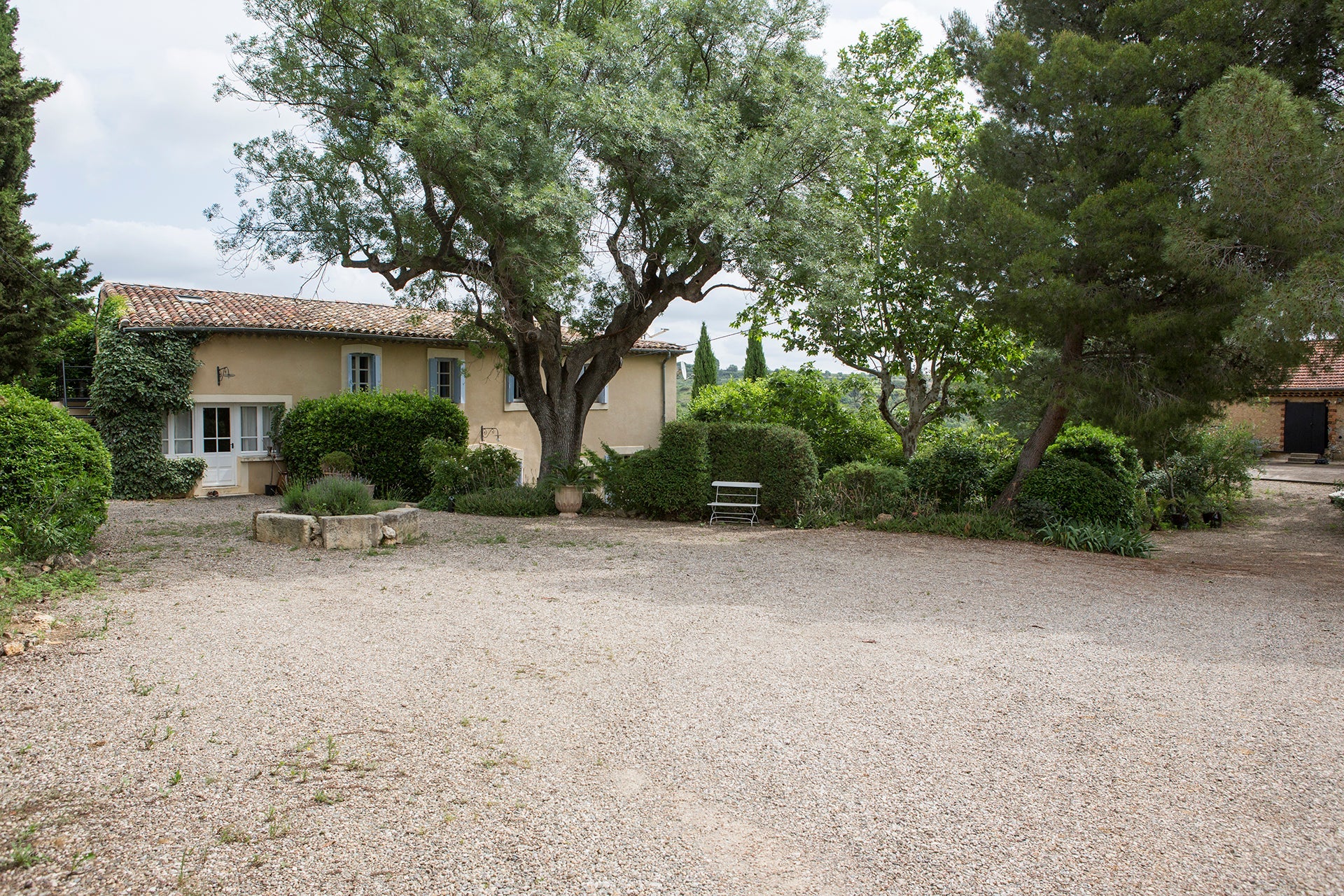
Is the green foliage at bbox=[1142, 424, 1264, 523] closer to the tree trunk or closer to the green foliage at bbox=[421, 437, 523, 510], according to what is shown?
the tree trunk

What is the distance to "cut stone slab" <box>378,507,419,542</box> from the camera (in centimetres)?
1002

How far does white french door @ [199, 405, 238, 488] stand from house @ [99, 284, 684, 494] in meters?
0.02

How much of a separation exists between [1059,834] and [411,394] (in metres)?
16.4

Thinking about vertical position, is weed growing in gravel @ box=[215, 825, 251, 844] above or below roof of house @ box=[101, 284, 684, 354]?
below

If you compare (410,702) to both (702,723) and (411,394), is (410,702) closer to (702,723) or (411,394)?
(702,723)

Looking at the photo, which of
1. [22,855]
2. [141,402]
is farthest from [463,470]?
[22,855]

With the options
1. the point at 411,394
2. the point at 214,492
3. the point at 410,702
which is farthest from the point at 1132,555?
the point at 214,492

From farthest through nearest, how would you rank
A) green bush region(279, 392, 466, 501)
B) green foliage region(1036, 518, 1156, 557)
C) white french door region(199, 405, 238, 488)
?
white french door region(199, 405, 238, 488), green bush region(279, 392, 466, 501), green foliage region(1036, 518, 1156, 557)

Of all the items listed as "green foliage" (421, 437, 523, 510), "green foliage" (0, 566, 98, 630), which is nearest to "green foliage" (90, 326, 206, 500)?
"green foliage" (421, 437, 523, 510)

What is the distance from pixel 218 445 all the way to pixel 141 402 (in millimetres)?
1666

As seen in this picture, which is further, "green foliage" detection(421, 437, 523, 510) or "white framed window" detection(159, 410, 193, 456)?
"white framed window" detection(159, 410, 193, 456)

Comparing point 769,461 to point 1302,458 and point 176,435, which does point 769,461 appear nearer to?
point 176,435

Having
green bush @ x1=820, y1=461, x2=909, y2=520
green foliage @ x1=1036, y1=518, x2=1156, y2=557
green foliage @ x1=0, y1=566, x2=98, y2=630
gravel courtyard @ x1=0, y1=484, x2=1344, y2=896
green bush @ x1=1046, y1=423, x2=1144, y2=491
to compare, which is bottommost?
gravel courtyard @ x1=0, y1=484, x2=1344, y2=896

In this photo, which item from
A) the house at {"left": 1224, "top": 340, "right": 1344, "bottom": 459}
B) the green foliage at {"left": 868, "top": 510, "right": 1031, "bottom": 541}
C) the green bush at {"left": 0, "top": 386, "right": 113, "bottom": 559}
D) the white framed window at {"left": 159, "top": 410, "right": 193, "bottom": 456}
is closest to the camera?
the green bush at {"left": 0, "top": 386, "right": 113, "bottom": 559}
